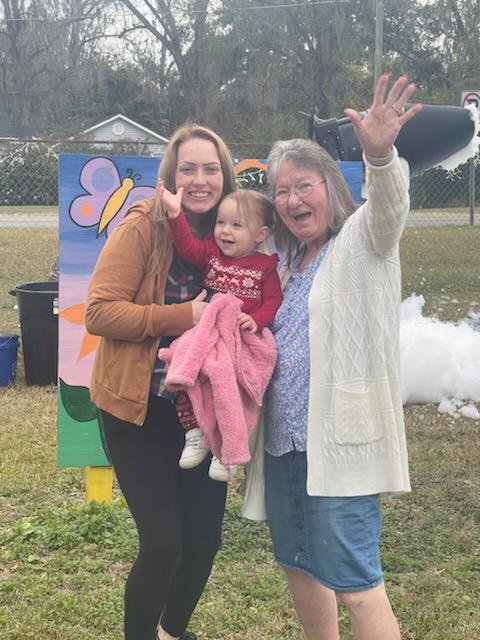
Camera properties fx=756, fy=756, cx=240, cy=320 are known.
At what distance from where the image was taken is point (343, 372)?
2.01 metres

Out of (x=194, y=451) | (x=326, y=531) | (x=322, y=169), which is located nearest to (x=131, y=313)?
(x=194, y=451)

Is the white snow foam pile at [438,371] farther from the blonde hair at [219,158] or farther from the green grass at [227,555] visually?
the blonde hair at [219,158]

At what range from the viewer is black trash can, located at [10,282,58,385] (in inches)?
250

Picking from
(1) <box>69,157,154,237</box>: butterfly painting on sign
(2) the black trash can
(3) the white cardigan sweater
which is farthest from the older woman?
(2) the black trash can

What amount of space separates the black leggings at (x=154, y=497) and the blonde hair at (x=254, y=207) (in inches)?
24.3

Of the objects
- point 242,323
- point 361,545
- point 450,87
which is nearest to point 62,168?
point 242,323

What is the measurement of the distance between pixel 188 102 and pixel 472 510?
105 ft

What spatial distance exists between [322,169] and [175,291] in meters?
0.58

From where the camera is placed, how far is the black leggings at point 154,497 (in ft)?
7.53

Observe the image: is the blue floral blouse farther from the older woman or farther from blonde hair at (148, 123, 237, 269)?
blonde hair at (148, 123, 237, 269)

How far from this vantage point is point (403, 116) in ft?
6.15

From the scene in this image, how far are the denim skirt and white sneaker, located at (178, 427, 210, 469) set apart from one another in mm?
222

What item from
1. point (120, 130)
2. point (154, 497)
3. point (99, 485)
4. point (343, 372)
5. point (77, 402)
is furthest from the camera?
point (120, 130)

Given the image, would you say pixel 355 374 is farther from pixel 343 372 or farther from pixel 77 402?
pixel 77 402
